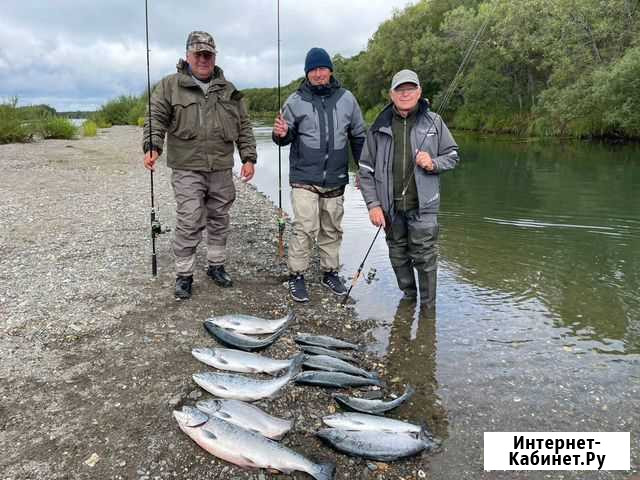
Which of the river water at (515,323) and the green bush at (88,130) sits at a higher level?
the green bush at (88,130)

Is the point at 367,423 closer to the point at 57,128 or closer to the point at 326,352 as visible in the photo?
the point at 326,352

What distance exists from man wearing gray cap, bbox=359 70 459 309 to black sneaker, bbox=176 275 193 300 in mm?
2253

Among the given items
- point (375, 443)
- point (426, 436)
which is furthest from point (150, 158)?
point (426, 436)

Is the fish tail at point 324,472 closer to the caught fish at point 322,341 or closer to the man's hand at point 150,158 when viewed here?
the caught fish at point 322,341

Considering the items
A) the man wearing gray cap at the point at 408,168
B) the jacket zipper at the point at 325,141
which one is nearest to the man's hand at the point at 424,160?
the man wearing gray cap at the point at 408,168

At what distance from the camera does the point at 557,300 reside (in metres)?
6.58

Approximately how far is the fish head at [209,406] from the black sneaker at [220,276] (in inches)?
103

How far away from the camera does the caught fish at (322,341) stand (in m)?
4.94

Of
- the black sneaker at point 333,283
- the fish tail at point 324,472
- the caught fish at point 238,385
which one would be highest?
the black sneaker at point 333,283

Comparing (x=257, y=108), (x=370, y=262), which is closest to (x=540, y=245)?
(x=370, y=262)

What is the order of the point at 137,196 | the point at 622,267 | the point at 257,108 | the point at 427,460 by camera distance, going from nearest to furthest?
the point at 427,460 < the point at 622,267 < the point at 137,196 < the point at 257,108

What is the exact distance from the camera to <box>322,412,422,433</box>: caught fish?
3.61 m

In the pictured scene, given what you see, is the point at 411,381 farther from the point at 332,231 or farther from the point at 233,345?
the point at 332,231

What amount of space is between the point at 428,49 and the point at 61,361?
51.8m
